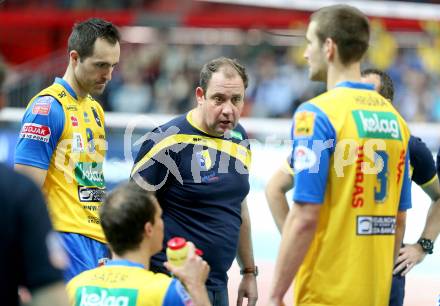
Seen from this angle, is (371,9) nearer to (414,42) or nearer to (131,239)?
(414,42)

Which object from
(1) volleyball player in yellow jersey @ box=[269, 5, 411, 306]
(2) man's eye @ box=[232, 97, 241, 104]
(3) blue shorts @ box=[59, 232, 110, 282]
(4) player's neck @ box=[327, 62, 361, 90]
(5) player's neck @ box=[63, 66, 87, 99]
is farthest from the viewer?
(5) player's neck @ box=[63, 66, 87, 99]

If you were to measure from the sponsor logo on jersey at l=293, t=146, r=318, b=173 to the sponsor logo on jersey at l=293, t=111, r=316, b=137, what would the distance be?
0.07 metres

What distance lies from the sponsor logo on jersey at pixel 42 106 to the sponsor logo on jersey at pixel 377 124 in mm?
2276

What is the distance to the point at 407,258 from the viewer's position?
17.9 feet

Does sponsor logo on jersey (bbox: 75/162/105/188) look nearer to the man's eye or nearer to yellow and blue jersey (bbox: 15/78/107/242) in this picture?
yellow and blue jersey (bbox: 15/78/107/242)

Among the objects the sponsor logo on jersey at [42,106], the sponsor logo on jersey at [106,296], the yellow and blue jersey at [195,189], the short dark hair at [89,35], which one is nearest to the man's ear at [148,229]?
the sponsor logo on jersey at [106,296]

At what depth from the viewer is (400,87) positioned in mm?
19062

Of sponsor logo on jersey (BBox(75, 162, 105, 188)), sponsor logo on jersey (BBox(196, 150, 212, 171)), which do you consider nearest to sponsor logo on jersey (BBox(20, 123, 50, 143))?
sponsor logo on jersey (BBox(75, 162, 105, 188))

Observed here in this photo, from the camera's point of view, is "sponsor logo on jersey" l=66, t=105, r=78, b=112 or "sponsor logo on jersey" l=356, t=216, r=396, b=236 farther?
"sponsor logo on jersey" l=66, t=105, r=78, b=112

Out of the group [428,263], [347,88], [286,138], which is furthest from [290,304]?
[286,138]

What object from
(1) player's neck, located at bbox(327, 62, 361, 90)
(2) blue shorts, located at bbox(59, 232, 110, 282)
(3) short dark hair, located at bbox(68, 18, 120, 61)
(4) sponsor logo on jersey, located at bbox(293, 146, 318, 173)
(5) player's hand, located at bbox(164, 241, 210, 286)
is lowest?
(2) blue shorts, located at bbox(59, 232, 110, 282)

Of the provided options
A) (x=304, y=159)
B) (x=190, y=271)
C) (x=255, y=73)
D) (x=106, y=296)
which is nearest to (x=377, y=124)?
(x=304, y=159)

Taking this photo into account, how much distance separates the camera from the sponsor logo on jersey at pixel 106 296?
4.01 meters

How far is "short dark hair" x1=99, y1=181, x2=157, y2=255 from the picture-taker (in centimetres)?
407
